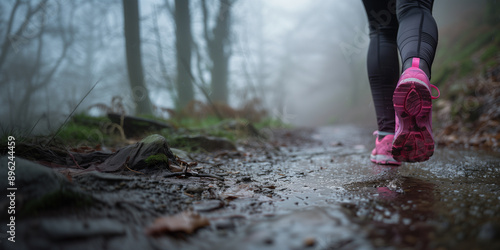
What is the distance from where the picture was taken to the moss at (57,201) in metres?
0.67

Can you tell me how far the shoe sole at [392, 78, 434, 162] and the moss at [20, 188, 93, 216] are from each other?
4.49 ft

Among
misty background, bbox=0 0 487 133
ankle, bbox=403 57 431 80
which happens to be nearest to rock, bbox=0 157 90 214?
misty background, bbox=0 0 487 133

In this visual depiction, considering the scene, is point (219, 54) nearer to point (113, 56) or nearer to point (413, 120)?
point (113, 56)

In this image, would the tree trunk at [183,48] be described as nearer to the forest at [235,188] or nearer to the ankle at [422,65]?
the forest at [235,188]

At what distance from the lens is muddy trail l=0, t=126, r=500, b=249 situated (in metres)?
0.61

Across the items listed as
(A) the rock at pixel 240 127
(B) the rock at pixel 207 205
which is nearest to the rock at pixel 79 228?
(B) the rock at pixel 207 205

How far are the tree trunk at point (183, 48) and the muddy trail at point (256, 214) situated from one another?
19.0 ft

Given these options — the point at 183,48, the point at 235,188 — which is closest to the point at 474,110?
the point at 235,188

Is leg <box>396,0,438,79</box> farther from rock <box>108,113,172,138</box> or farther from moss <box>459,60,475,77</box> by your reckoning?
moss <box>459,60,475,77</box>

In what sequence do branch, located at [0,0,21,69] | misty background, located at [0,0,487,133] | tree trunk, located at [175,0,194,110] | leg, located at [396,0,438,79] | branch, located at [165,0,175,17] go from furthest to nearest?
tree trunk, located at [175,0,194,110] → branch, located at [165,0,175,17] → misty background, located at [0,0,487,133] → branch, located at [0,0,21,69] → leg, located at [396,0,438,79]

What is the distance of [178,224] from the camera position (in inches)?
28.2

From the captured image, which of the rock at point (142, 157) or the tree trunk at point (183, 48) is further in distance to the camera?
the tree trunk at point (183, 48)

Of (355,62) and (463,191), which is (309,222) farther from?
(355,62)

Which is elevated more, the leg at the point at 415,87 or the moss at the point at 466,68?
the moss at the point at 466,68
